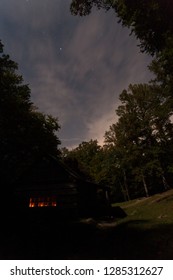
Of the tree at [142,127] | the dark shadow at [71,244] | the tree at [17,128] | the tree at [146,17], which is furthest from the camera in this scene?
the tree at [142,127]

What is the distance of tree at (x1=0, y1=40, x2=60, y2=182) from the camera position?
65.7 ft

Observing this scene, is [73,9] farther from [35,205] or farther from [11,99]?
[35,205]

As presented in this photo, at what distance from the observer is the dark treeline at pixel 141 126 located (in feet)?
44.3

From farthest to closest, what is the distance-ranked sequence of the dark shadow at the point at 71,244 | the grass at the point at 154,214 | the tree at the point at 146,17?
the grass at the point at 154,214
the tree at the point at 146,17
the dark shadow at the point at 71,244

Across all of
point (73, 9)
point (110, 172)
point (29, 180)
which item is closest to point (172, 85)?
point (73, 9)

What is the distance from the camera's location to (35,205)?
2181 centimetres

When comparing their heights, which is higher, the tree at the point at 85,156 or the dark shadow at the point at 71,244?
the tree at the point at 85,156

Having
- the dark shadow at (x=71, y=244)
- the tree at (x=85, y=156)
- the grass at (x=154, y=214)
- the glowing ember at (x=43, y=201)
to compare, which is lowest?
the dark shadow at (x=71, y=244)

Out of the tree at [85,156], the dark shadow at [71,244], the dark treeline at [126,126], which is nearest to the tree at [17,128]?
the dark treeline at [126,126]

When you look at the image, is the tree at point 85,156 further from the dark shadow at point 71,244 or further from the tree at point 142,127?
the dark shadow at point 71,244

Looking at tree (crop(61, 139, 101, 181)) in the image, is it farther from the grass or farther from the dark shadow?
the dark shadow

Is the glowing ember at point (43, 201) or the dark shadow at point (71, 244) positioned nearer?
the dark shadow at point (71, 244)

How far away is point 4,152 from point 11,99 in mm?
4290

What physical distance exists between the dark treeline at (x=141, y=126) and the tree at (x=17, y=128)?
3.94 m
